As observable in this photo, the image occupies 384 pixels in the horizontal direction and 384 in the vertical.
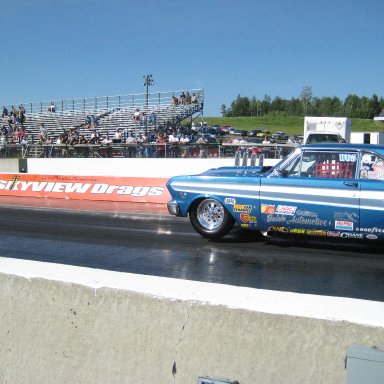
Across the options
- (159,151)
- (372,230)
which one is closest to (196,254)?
(372,230)

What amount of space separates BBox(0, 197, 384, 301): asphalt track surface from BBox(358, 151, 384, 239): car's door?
0.40m

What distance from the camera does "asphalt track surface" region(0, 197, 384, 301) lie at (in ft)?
21.0

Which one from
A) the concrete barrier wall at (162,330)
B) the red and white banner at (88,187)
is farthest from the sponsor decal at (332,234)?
the red and white banner at (88,187)

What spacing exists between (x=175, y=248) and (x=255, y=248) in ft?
4.05

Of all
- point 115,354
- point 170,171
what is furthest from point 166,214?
point 115,354

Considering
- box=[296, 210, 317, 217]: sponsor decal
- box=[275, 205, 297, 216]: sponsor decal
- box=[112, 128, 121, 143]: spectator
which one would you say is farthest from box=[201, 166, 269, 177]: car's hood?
box=[112, 128, 121, 143]: spectator

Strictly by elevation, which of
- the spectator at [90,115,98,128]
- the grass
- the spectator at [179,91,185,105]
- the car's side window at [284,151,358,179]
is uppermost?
the grass

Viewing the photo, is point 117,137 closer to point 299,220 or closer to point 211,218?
point 211,218

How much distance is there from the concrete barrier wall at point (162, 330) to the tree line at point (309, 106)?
111 meters

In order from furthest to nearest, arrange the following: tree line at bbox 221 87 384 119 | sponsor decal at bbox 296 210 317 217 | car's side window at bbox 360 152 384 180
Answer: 1. tree line at bbox 221 87 384 119
2. sponsor decal at bbox 296 210 317 217
3. car's side window at bbox 360 152 384 180

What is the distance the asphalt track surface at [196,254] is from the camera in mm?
6402

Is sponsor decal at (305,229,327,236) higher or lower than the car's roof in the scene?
lower

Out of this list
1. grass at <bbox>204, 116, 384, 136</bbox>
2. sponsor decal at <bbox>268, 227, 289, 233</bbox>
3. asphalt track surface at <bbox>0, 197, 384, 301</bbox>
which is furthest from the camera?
grass at <bbox>204, 116, 384, 136</bbox>

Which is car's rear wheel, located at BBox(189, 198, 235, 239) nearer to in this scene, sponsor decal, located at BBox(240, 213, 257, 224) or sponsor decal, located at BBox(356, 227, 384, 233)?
sponsor decal, located at BBox(240, 213, 257, 224)
